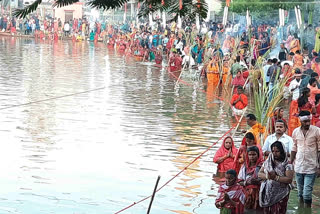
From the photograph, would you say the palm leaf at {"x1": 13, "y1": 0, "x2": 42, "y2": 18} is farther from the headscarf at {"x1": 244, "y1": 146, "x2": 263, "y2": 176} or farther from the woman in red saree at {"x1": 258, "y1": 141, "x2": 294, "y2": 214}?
the headscarf at {"x1": 244, "y1": 146, "x2": 263, "y2": 176}

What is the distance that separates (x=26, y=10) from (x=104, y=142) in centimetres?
1038

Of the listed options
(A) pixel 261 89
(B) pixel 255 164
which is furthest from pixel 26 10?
(A) pixel 261 89

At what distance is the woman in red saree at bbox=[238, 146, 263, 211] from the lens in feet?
28.2

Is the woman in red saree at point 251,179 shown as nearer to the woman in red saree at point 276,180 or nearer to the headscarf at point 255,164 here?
the headscarf at point 255,164

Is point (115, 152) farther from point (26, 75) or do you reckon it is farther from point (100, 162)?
point (26, 75)

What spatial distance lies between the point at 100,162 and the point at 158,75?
15822 millimetres

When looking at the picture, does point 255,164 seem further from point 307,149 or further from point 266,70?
point 266,70

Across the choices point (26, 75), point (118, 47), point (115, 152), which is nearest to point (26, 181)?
point (115, 152)

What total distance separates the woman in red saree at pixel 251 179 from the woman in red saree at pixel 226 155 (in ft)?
5.07

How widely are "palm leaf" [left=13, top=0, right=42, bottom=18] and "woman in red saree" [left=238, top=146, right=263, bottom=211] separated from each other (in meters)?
5.98

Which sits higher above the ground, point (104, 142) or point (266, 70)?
point (266, 70)

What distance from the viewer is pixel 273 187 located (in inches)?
320

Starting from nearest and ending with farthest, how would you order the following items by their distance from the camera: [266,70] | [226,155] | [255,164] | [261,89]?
[255,164], [226,155], [261,89], [266,70]

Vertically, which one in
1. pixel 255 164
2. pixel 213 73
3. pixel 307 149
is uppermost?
pixel 307 149
